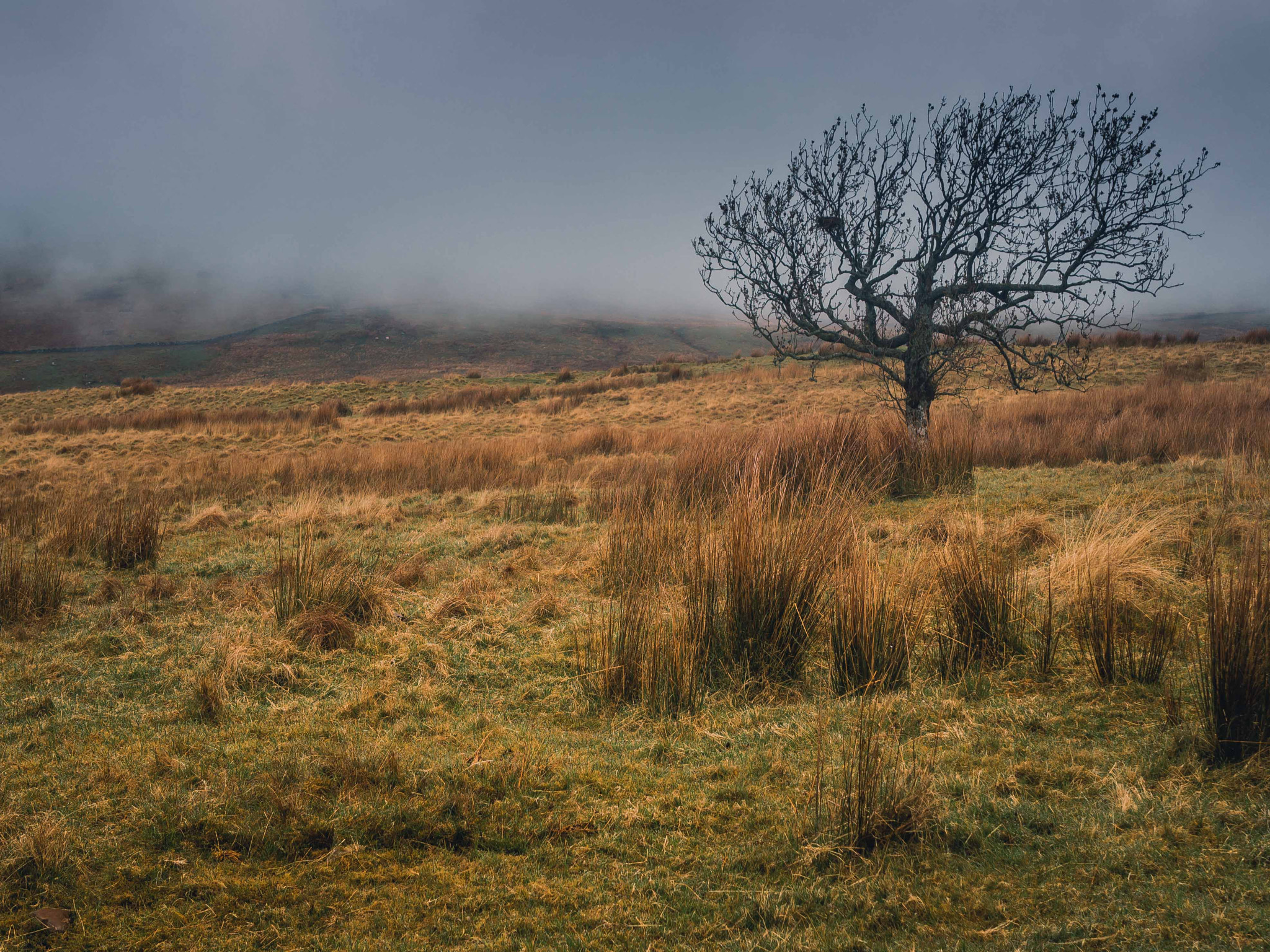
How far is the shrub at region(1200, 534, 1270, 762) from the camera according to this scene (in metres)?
2.63

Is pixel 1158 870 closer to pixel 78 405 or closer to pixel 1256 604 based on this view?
pixel 1256 604

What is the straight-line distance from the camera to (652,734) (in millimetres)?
3430

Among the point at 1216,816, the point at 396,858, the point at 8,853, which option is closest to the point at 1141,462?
the point at 1216,816

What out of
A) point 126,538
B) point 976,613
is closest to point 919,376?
point 976,613

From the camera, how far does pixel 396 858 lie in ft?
8.39

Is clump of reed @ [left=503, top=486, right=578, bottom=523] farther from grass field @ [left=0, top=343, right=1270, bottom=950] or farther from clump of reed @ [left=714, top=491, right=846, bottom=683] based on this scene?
clump of reed @ [left=714, top=491, right=846, bottom=683]

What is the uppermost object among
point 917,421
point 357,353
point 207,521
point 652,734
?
point 357,353

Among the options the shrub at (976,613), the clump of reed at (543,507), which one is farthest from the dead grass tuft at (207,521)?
the shrub at (976,613)

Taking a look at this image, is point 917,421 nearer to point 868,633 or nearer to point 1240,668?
point 868,633

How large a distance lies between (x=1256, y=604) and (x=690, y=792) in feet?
8.07

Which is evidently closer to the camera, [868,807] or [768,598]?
[868,807]

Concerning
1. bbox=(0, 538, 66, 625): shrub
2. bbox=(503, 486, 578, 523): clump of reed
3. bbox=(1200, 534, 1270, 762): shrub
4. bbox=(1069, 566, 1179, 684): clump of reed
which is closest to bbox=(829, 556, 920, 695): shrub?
bbox=(1069, 566, 1179, 684): clump of reed

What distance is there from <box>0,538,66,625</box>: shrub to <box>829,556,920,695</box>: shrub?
6.15 m

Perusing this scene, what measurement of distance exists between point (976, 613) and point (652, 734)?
81.0 inches
